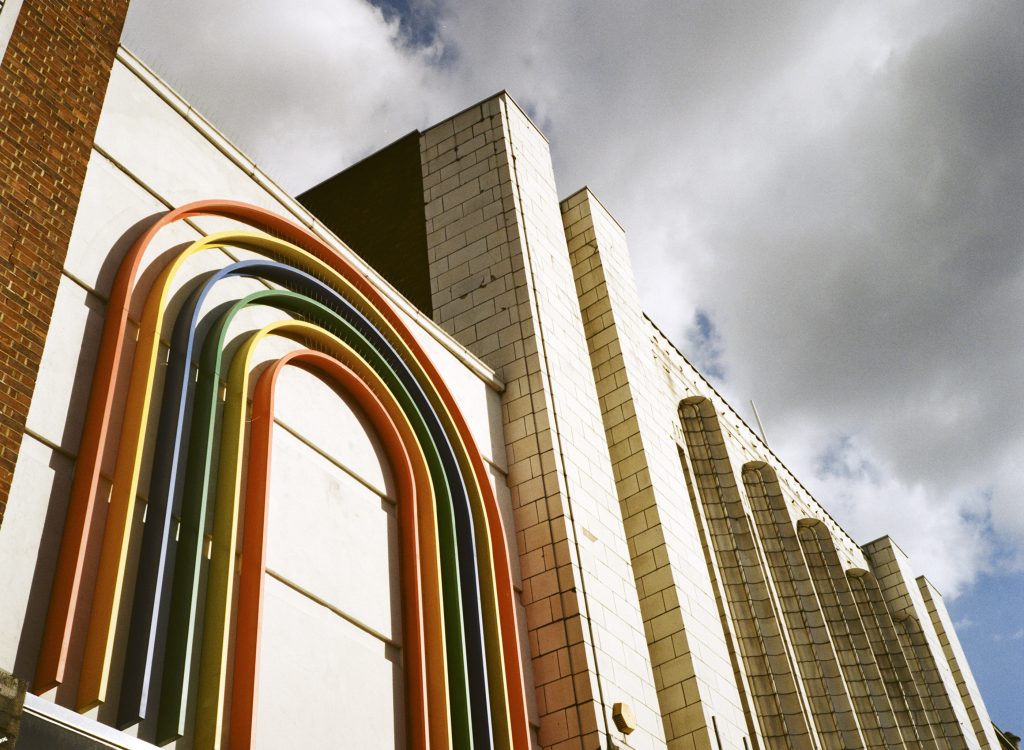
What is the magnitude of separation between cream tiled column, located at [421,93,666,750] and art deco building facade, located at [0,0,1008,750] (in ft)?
0.15

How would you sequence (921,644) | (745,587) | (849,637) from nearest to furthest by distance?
(745,587) < (849,637) < (921,644)

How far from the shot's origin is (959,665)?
84.2 feet

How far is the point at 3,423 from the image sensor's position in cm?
662

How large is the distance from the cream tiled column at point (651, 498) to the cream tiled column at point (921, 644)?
36.1ft

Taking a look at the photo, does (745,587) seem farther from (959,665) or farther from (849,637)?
(959,665)

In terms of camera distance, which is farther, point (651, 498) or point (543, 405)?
point (651, 498)

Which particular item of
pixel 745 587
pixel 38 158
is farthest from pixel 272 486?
pixel 745 587

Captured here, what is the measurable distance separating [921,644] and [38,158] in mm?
22673

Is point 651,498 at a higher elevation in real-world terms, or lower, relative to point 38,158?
higher

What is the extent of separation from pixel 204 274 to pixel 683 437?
12944 millimetres

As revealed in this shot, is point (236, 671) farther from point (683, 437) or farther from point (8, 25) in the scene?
point (683, 437)

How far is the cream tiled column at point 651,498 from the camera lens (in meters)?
12.7

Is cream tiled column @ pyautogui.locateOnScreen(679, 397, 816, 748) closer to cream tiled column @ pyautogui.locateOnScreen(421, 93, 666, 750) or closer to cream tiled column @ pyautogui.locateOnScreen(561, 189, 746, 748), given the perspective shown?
cream tiled column @ pyautogui.locateOnScreen(561, 189, 746, 748)

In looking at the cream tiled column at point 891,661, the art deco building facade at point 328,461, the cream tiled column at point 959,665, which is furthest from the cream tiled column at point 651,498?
the cream tiled column at point 959,665
